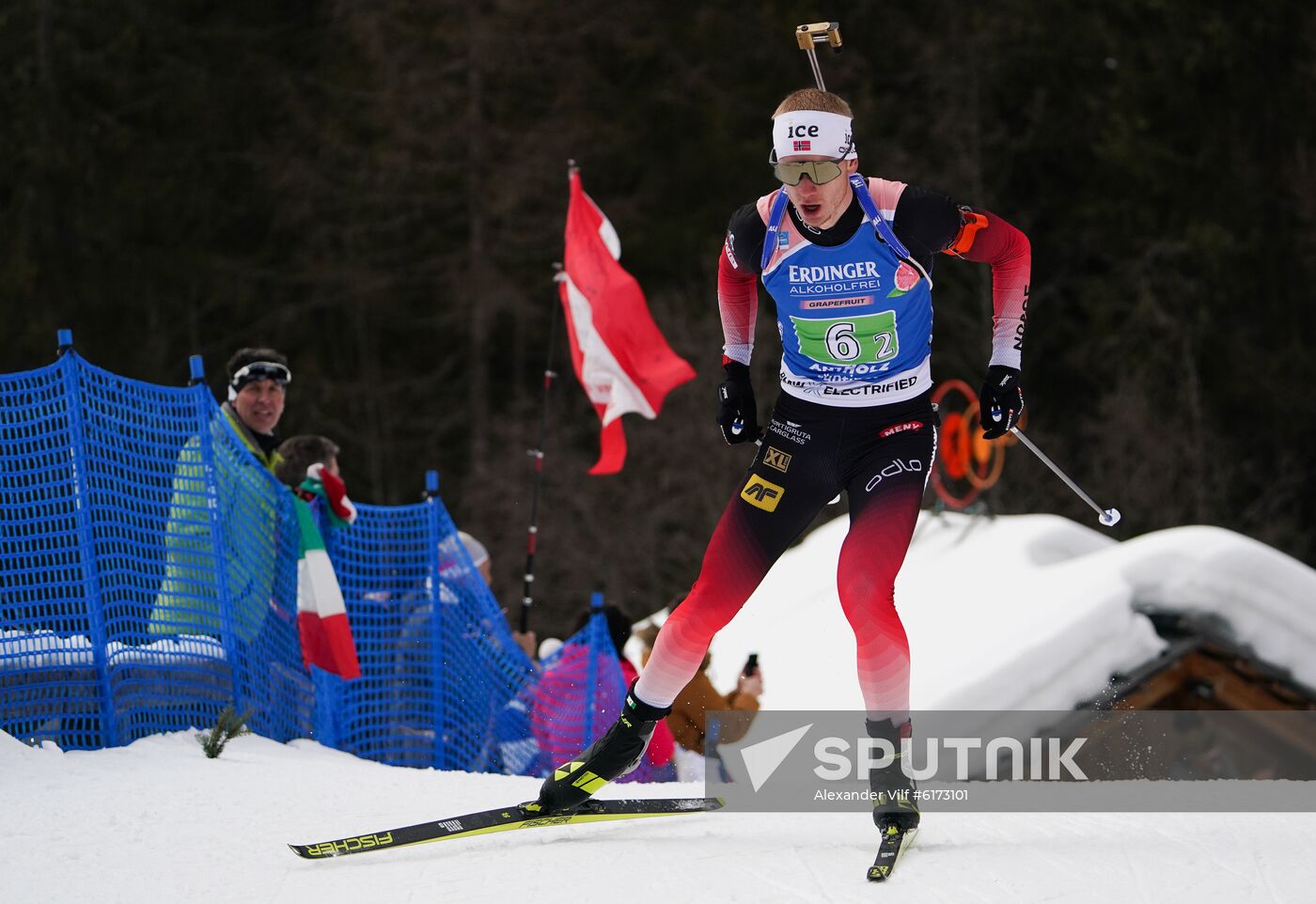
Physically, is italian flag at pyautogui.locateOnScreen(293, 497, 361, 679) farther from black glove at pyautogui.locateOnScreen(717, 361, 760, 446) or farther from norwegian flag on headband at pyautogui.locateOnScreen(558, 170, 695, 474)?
norwegian flag on headband at pyautogui.locateOnScreen(558, 170, 695, 474)

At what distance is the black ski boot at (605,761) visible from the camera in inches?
162

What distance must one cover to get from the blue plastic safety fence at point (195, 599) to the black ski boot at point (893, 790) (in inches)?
95.5

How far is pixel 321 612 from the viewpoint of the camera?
18.2ft

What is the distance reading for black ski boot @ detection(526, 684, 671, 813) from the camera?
13.5 feet

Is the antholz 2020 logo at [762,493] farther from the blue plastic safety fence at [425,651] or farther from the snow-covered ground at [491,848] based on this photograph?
the blue plastic safety fence at [425,651]

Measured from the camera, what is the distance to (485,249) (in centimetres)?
2139

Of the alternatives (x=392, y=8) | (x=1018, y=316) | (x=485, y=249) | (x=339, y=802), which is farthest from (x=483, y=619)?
(x=392, y=8)

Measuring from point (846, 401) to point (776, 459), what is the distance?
242 mm

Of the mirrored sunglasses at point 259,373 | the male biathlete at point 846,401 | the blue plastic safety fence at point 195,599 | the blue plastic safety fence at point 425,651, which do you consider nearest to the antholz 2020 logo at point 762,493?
the male biathlete at point 846,401

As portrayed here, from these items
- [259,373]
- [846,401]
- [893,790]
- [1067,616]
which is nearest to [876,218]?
[846,401]

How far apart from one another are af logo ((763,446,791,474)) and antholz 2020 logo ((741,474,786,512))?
5 centimetres

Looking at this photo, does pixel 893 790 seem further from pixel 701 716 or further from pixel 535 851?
pixel 701 716
